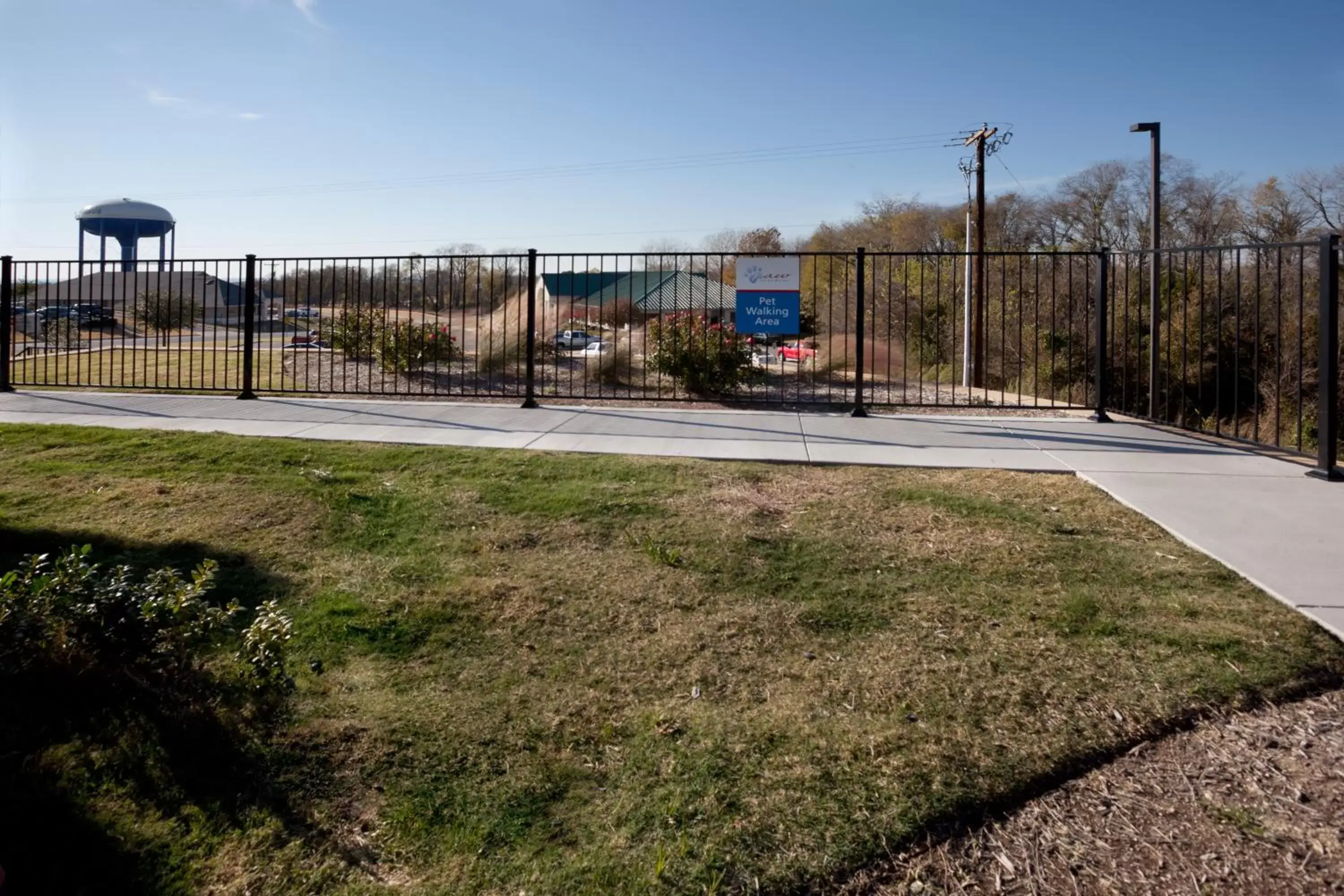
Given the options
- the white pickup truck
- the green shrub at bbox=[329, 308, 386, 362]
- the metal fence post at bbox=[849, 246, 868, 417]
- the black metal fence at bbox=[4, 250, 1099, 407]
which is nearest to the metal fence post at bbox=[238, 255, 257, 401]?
the black metal fence at bbox=[4, 250, 1099, 407]

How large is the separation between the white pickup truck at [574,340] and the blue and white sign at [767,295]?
339 centimetres

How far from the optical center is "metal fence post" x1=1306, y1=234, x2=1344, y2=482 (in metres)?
6.69

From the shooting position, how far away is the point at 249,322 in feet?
35.8

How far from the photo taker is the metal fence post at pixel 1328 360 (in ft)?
22.0

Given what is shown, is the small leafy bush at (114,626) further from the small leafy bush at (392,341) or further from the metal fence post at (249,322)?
the small leafy bush at (392,341)

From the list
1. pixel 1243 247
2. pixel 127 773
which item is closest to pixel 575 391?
pixel 1243 247

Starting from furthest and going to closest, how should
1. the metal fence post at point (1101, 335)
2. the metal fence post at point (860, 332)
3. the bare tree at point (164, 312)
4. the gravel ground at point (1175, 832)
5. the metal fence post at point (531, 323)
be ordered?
1. the bare tree at point (164, 312)
2. the metal fence post at point (531, 323)
3. the metal fence post at point (860, 332)
4. the metal fence post at point (1101, 335)
5. the gravel ground at point (1175, 832)

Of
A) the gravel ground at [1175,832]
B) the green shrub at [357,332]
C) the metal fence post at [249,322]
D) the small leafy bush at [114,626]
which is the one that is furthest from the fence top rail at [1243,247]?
the green shrub at [357,332]

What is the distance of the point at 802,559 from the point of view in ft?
17.4

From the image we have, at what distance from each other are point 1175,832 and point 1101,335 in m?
7.82

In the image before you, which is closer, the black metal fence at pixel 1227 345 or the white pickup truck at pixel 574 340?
the black metal fence at pixel 1227 345

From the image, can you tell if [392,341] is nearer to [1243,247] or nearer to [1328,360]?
[1243,247]

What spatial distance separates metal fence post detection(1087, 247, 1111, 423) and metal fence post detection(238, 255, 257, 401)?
925 cm

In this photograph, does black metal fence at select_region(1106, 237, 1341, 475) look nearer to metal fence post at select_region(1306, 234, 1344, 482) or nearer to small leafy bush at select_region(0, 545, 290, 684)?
metal fence post at select_region(1306, 234, 1344, 482)
